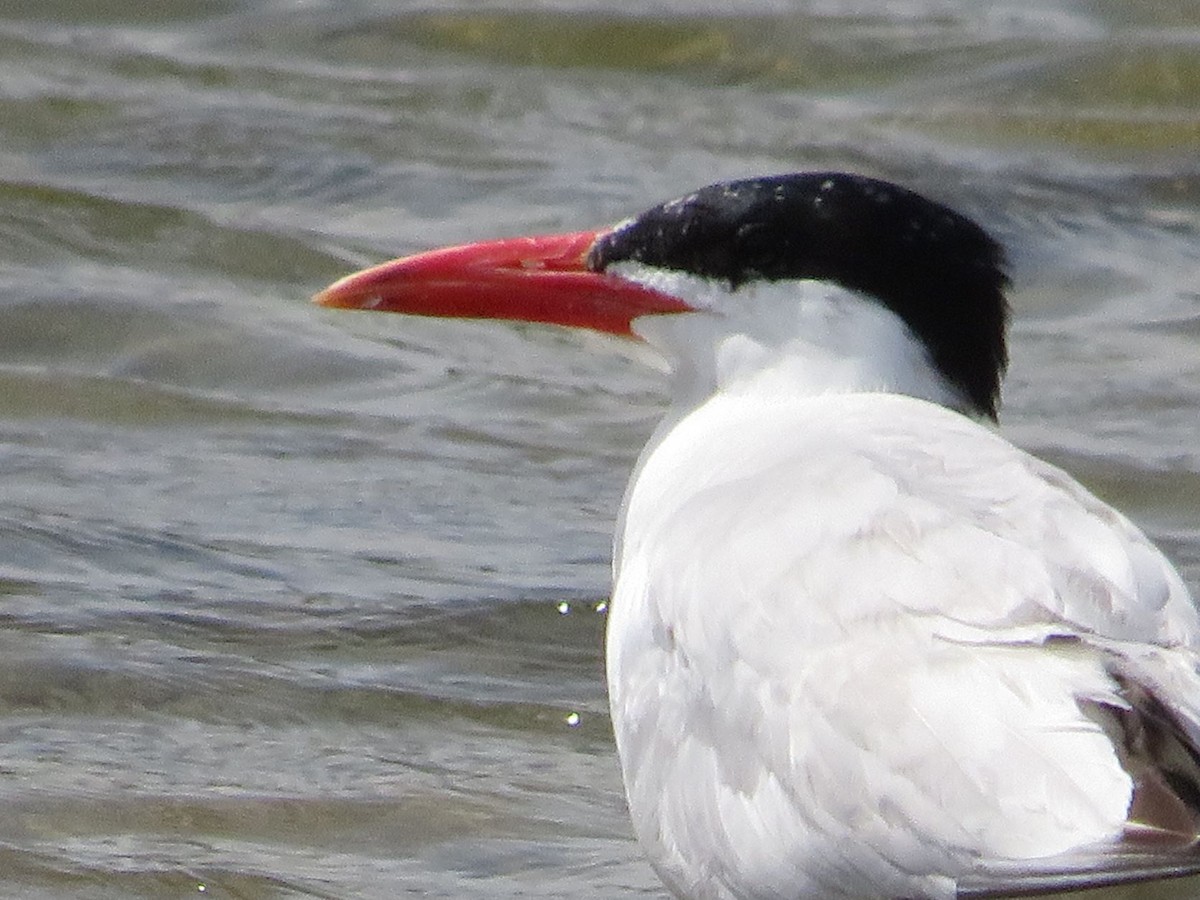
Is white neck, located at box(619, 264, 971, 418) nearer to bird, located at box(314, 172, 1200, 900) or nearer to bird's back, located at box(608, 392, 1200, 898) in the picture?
bird, located at box(314, 172, 1200, 900)

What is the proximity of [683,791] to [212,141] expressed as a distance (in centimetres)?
556

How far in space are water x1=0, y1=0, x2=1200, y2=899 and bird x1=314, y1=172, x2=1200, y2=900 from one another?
388 mm

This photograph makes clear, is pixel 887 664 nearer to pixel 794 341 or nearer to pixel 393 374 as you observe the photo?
pixel 794 341

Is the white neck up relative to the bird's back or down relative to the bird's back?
up

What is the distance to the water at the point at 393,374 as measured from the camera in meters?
5.91

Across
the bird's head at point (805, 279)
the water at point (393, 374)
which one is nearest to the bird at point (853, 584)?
the bird's head at point (805, 279)

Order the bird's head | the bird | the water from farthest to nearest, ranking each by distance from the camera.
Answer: the water
the bird's head
the bird

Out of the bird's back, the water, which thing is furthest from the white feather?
the water

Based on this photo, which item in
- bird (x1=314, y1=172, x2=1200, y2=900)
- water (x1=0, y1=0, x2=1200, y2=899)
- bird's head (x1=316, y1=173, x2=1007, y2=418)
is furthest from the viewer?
water (x1=0, y1=0, x2=1200, y2=899)

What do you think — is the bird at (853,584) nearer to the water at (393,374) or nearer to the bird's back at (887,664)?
the bird's back at (887,664)

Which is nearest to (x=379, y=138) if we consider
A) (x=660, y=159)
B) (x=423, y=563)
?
(x=660, y=159)

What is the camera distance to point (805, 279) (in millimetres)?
5480

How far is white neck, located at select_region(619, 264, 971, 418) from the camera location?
5.47 m

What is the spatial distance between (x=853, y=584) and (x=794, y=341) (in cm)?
104
